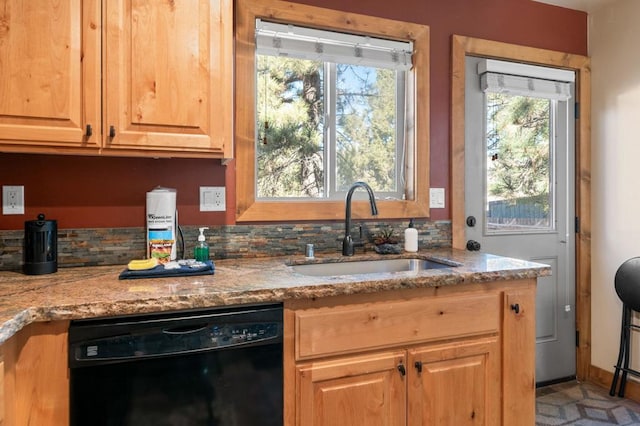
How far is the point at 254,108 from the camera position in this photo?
1.98 meters

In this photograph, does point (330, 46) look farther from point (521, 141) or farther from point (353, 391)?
point (353, 391)

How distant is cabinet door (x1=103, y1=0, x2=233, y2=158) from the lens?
1.46m

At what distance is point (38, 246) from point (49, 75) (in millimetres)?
620

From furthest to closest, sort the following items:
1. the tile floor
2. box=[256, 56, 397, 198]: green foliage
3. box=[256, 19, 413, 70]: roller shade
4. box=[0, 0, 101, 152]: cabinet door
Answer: the tile floor
box=[256, 56, 397, 198]: green foliage
box=[256, 19, 413, 70]: roller shade
box=[0, 0, 101, 152]: cabinet door

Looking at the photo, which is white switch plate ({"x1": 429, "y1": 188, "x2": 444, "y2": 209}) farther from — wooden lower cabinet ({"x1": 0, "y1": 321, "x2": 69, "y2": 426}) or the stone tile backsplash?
wooden lower cabinet ({"x1": 0, "y1": 321, "x2": 69, "y2": 426})

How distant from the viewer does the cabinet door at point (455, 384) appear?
1.53m

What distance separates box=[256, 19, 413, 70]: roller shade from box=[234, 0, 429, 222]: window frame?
0.11ft

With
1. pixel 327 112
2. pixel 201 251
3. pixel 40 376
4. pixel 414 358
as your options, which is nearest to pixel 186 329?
pixel 40 376

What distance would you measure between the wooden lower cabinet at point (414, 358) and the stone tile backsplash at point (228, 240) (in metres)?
0.67

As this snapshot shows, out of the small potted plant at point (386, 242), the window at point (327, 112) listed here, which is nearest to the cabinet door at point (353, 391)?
the small potted plant at point (386, 242)

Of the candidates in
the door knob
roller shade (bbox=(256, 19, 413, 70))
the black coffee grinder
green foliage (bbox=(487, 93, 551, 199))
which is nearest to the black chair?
green foliage (bbox=(487, 93, 551, 199))

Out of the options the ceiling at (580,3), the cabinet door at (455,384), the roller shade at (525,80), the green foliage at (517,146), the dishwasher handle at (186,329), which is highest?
the ceiling at (580,3)

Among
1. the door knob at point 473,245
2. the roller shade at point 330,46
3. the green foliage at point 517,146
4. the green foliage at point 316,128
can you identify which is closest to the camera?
the roller shade at point 330,46

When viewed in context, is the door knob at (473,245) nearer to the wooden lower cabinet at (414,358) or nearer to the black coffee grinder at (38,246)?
the wooden lower cabinet at (414,358)
